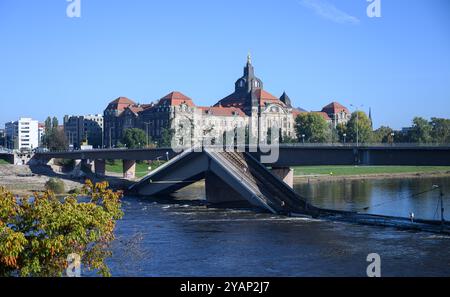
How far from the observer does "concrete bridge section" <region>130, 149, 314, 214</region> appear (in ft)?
192

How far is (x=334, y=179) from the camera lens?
104688 mm

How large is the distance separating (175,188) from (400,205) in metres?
24.9

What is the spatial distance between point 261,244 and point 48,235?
22969 mm

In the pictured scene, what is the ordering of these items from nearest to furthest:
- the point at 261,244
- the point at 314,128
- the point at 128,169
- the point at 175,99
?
the point at 261,244 < the point at 128,169 < the point at 314,128 < the point at 175,99

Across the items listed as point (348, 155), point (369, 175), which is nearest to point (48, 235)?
point (348, 155)

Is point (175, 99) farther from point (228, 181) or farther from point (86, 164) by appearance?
point (228, 181)

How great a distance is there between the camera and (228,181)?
61281mm

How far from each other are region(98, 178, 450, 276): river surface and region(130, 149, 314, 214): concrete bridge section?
313cm

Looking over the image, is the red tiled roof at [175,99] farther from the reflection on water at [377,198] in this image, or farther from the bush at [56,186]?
the bush at [56,186]

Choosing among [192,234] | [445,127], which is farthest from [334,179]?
[192,234]

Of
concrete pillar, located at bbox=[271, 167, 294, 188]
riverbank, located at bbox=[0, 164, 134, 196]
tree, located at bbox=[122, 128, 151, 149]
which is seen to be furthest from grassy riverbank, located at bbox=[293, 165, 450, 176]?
riverbank, located at bbox=[0, 164, 134, 196]

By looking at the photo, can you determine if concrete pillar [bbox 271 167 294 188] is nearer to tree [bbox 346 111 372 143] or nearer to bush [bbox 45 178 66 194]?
bush [bbox 45 178 66 194]
